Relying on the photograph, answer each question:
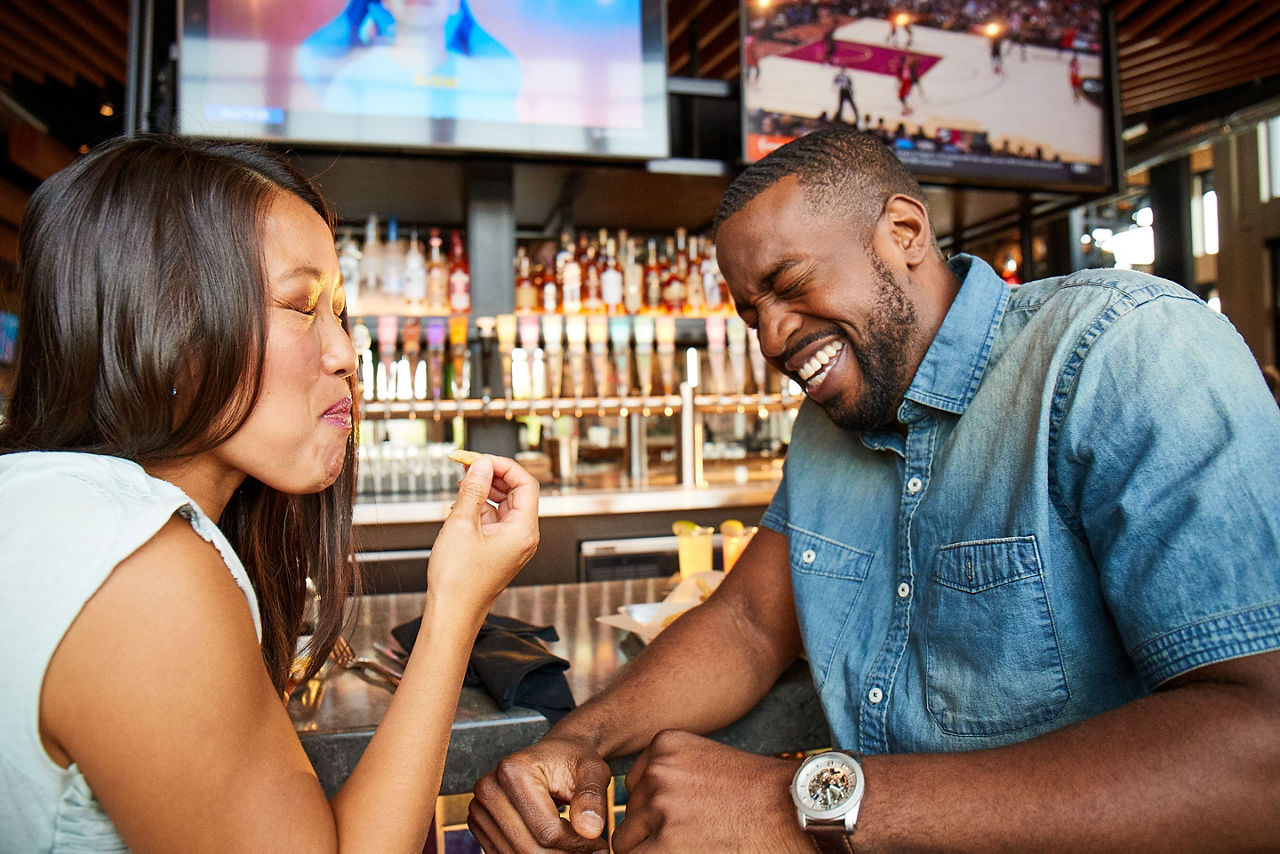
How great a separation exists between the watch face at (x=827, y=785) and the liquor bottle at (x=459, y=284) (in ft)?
9.46

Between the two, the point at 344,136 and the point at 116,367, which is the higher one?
the point at 344,136

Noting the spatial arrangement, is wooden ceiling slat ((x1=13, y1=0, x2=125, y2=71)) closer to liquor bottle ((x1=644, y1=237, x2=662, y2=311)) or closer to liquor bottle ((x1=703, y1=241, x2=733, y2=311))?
liquor bottle ((x1=644, y1=237, x2=662, y2=311))

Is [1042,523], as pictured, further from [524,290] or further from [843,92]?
[524,290]

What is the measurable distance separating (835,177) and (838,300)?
192 mm

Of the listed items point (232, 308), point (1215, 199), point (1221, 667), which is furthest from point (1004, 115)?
point (1215, 199)

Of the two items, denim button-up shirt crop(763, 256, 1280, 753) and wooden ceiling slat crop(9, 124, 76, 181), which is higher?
wooden ceiling slat crop(9, 124, 76, 181)

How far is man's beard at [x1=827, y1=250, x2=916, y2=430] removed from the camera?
1314 mm

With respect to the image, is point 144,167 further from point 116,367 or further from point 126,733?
point 126,733

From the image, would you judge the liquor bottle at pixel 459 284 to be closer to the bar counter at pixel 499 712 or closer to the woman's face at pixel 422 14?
the woman's face at pixel 422 14

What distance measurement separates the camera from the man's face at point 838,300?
1.32 metres

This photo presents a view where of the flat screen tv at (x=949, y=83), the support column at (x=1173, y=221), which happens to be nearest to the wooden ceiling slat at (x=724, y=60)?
the flat screen tv at (x=949, y=83)

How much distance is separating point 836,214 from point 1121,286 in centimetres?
43

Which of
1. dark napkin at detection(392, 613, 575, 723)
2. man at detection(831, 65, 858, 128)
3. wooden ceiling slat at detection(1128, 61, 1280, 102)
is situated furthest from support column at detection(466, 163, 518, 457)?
wooden ceiling slat at detection(1128, 61, 1280, 102)

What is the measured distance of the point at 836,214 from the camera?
1321mm
